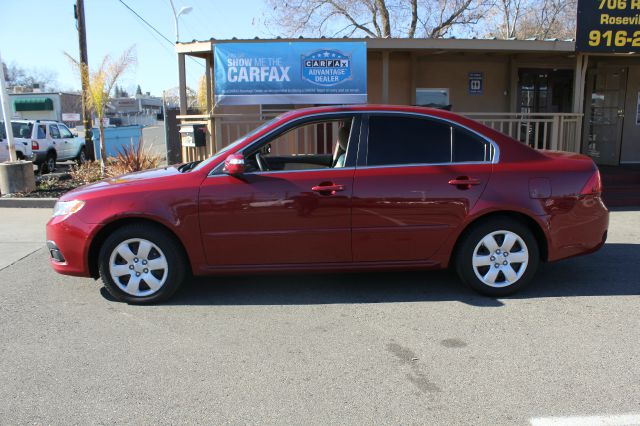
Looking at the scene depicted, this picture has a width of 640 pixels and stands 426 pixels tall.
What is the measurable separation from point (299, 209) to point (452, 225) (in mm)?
1351

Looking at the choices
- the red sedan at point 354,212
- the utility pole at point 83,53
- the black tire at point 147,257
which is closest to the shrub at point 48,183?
the utility pole at point 83,53

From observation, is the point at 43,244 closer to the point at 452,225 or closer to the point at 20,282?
the point at 20,282

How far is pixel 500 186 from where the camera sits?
454 centimetres

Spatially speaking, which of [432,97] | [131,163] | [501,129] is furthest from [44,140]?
[501,129]

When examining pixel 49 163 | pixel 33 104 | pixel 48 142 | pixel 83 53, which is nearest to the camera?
pixel 83 53

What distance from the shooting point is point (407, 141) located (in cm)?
465

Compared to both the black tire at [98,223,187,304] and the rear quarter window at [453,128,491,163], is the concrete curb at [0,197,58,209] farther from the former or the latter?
the rear quarter window at [453,128,491,163]

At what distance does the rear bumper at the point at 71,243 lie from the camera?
4.45 m

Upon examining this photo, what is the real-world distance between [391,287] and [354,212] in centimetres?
103

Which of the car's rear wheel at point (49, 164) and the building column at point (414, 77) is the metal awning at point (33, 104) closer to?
the car's rear wheel at point (49, 164)

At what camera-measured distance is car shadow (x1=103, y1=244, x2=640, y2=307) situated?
15.6 ft

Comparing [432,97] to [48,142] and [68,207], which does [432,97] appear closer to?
[68,207]

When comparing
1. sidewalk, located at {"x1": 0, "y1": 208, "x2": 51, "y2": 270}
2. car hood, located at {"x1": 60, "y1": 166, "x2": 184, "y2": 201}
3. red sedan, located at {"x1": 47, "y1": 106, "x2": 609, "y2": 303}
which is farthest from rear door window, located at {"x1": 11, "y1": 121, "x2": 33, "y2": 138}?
red sedan, located at {"x1": 47, "y1": 106, "x2": 609, "y2": 303}

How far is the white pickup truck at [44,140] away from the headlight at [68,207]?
12303 mm
